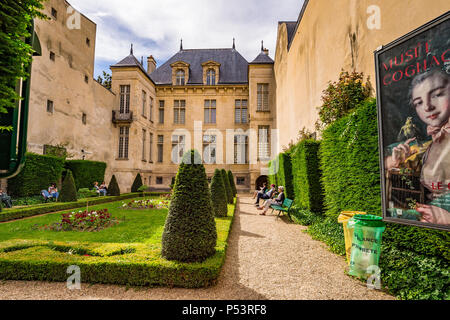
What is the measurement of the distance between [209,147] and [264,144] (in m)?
5.65

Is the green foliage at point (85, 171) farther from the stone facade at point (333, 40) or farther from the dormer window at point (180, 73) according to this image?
the stone facade at point (333, 40)

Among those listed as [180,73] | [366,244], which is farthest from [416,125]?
[180,73]

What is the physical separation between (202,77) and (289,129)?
13.3 metres

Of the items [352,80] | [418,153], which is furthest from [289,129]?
[418,153]

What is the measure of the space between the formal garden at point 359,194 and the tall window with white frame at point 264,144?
1139cm

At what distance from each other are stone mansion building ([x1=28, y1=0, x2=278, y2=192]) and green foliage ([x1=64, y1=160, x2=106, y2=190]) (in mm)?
1044

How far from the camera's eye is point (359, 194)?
4367 millimetres

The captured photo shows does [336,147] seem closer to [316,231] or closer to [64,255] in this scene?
[316,231]

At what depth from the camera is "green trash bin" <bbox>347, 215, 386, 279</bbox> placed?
3.20 meters

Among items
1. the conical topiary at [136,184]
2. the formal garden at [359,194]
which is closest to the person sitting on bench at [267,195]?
the formal garden at [359,194]

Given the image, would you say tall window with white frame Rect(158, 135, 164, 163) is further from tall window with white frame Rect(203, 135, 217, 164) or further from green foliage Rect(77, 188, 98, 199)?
green foliage Rect(77, 188, 98, 199)

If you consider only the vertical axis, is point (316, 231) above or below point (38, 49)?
below

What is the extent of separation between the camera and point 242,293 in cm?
303

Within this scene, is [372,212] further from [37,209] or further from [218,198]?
[37,209]
